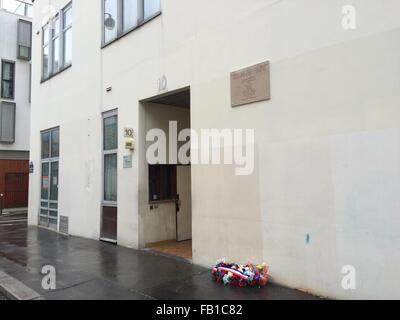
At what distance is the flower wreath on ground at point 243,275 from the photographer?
5004 mm

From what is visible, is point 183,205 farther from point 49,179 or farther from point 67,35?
point 67,35

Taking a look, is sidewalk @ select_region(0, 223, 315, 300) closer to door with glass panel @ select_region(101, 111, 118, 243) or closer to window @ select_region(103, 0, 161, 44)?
door with glass panel @ select_region(101, 111, 118, 243)

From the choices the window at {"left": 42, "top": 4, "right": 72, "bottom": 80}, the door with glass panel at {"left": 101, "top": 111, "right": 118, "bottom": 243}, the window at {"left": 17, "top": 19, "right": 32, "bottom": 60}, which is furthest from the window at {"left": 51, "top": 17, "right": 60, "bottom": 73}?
the window at {"left": 17, "top": 19, "right": 32, "bottom": 60}

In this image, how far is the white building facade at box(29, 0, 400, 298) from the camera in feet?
13.7

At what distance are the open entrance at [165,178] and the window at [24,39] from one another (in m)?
13.6

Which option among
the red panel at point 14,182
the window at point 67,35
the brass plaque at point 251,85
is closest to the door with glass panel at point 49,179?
the window at point 67,35

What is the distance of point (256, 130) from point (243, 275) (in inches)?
82.1

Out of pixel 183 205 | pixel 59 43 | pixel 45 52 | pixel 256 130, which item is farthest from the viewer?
pixel 45 52

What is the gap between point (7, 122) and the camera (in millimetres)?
17531

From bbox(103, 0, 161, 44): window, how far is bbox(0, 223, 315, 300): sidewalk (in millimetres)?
4752

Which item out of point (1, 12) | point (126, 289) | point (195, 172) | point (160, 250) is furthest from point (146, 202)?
point (1, 12)

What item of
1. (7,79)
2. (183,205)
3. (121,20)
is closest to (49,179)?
(183,205)
